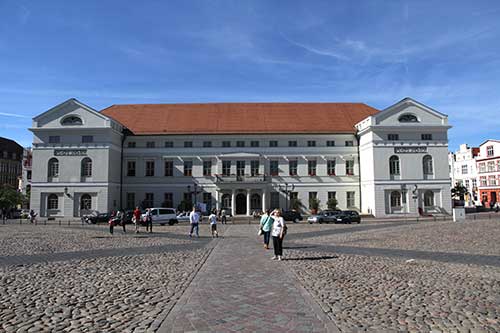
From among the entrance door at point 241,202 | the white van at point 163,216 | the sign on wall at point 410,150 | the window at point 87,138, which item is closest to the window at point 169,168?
the entrance door at point 241,202

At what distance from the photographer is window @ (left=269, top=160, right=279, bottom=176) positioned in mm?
48781

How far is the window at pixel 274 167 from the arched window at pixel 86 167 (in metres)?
21.6

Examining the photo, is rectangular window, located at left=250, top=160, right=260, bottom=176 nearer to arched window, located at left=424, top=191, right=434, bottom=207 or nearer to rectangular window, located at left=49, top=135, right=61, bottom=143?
arched window, located at left=424, top=191, right=434, bottom=207

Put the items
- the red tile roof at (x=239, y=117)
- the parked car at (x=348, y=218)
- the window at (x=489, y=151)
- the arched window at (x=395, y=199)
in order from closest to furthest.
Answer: the parked car at (x=348, y=218) → the arched window at (x=395, y=199) → the red tile roof at (x=239, y=117) → the window at (x=489, y=151)

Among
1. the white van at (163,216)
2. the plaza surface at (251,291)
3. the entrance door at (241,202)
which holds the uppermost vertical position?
the entrance door at (241,202)

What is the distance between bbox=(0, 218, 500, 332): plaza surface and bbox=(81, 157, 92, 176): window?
32.4 metres

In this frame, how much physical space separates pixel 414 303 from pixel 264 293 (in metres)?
2.85

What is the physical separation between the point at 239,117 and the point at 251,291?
45226 mm

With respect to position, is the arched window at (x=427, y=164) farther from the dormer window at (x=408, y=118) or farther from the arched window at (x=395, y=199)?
the dormer window at (x=408, y=118)

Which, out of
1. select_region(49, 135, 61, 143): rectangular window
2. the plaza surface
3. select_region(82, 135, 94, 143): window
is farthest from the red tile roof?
the plaza surface

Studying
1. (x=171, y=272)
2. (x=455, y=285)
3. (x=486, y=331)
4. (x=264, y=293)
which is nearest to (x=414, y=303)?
(x=486, y=331)

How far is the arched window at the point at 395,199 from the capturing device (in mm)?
45000

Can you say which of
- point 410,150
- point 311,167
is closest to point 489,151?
point 410,150

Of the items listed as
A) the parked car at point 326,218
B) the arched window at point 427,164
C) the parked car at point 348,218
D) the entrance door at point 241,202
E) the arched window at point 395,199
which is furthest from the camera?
the entrance door at point 241,202
